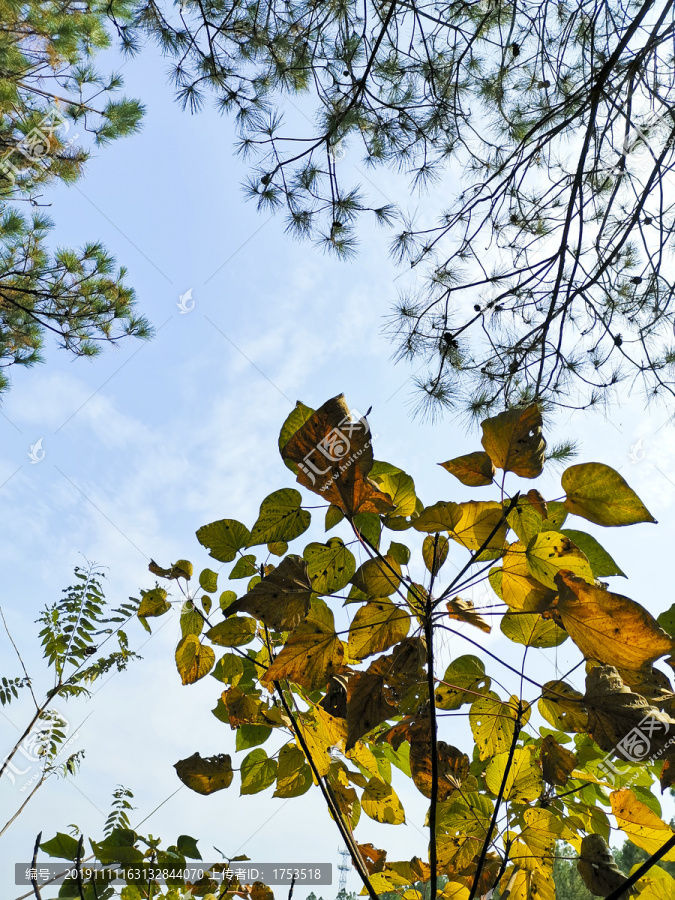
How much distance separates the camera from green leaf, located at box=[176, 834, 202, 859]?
646mm

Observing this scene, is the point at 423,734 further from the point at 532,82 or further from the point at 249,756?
the point at 532,82

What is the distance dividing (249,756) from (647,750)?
416mm

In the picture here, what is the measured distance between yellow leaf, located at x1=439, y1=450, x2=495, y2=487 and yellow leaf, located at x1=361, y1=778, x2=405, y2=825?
38 cm

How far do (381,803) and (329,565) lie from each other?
323 millimetres

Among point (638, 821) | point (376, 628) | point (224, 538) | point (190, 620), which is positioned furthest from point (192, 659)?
point (638, 821)

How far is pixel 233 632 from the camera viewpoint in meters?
0.63

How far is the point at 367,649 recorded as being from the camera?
52cm

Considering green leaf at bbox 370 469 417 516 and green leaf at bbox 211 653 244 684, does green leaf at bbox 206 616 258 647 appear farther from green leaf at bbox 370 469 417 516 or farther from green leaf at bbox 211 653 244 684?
green leaf at bbox 370 469 417 516

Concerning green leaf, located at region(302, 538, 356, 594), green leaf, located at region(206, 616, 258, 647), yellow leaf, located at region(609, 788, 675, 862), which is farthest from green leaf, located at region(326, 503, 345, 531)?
yellow leaf, located at region(609, 788, 675, 862)

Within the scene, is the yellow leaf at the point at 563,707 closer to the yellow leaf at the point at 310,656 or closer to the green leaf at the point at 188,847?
the yellow leaf at the point at 310,656

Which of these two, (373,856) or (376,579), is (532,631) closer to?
(376,579)

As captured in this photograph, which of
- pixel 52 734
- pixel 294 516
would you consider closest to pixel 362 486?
pixel 294 516

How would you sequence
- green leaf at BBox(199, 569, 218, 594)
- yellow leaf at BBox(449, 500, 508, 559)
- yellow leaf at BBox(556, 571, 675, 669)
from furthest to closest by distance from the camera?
1. green leaf at BBox(199, 569, 218, 594)
2. yellow leaf at BBox(449, 500, 508, 559)
3. yellow leaf at BBox(556, 571, 675, 669)

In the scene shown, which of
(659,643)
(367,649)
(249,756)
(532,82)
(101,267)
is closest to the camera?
(659,643)
